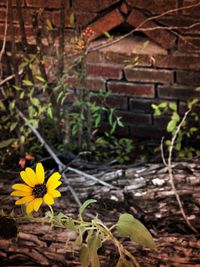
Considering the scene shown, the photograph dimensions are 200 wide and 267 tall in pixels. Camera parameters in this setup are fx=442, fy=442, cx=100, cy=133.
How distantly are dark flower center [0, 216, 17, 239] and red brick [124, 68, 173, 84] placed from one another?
1.00 m

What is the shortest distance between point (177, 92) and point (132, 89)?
191 mm

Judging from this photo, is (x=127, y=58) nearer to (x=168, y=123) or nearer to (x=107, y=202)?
(x=168, y=123)

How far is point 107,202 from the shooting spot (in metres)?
1.43

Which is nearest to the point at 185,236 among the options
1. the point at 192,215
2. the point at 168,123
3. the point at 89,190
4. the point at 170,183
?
the point at 192,215

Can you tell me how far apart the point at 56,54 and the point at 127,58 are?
318 mm

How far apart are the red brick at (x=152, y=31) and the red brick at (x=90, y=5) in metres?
0.10

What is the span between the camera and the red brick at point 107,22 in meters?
1.71

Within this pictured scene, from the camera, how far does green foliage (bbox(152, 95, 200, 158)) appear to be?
1.82 m

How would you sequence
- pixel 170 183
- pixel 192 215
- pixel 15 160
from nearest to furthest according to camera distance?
pixel 192 215 < pixel 170 183 < pixel 15 160

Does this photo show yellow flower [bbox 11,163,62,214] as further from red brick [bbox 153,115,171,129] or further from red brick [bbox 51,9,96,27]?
red brick [bbox 153,115,171,129]

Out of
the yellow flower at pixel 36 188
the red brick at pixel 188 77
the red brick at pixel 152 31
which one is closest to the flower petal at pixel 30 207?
the yellow flower at pixel 36 188

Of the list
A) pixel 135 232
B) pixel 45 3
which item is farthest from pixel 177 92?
pixel 135 232

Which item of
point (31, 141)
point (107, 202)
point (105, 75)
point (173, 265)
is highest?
point (105, 75)

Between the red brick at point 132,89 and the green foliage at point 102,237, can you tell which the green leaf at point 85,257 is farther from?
the red brick at point 132,89
